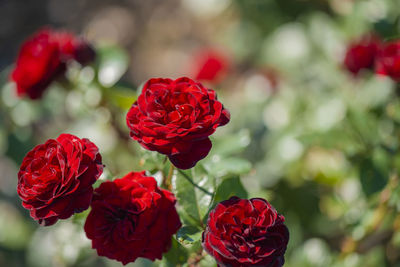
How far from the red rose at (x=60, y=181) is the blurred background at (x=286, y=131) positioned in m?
0.15

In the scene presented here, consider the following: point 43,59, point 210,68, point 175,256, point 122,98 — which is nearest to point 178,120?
point 175,256

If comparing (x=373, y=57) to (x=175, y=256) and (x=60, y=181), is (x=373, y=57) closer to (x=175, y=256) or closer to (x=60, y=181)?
(x=175, y=256)

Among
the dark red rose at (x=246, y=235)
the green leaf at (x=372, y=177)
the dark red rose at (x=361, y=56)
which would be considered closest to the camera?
the dark red rose at (x=246, y=235)

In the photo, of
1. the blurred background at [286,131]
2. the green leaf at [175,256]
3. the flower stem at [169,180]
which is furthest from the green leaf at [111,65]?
the green leaf at [175,256]

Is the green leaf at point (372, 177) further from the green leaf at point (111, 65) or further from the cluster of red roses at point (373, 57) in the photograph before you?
the green leaf at point (111, 65)

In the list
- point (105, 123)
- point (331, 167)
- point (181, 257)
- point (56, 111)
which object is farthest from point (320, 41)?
point (181, 257)

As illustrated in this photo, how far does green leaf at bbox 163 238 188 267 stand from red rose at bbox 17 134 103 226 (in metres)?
0.25

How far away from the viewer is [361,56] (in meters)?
1.33

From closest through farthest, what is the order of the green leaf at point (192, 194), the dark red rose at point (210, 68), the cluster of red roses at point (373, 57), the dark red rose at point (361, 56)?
the green leaf at point (192, 194) < the cluster of red roses at point (373, 57) < the dark red rose at point (361, 56) < the dark red rose at point (210, 68)

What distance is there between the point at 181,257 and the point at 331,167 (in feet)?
2.97

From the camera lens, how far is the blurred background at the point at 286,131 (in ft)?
3.90

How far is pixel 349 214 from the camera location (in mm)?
1275

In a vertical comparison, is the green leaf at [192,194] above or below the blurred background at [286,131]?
above

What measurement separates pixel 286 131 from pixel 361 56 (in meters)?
0.43
